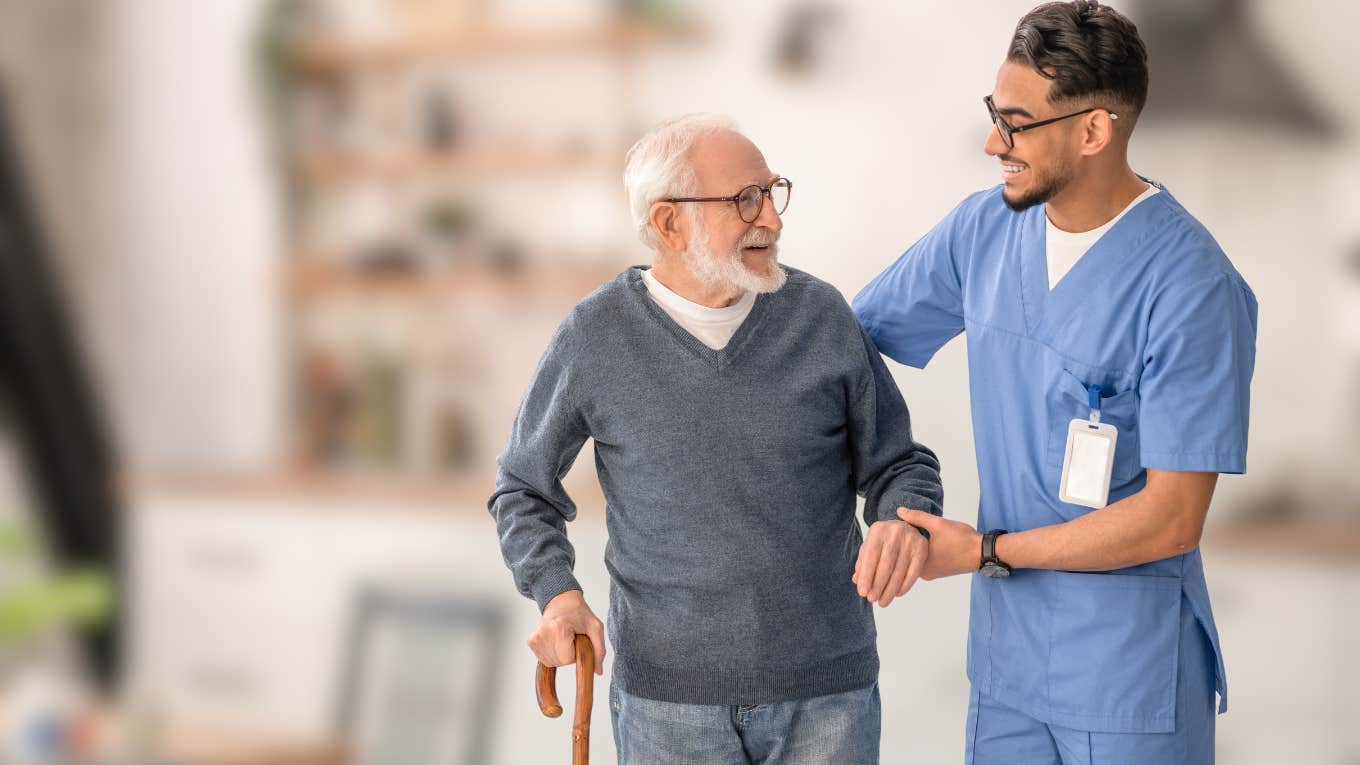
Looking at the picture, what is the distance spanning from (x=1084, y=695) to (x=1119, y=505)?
0.71 ft

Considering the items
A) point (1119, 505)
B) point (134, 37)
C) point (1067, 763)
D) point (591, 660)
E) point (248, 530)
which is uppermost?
point (134, 37)

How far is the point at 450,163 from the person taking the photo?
127 inches

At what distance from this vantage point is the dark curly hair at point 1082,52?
4.27ft

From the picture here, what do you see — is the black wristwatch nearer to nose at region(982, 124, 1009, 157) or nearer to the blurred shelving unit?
nose at region(982, 124, 1009, 157)

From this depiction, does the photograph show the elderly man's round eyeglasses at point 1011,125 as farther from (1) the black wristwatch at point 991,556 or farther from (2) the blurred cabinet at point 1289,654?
(2) the blurred cabinet at point 1289,654

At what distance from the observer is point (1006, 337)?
1.41 metres

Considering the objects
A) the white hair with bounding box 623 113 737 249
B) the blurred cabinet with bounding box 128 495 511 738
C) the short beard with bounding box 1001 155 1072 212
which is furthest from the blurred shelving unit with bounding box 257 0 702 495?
the short beard with bounding box 1001 155 1072 212

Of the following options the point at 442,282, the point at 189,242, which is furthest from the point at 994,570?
the point at 189,242

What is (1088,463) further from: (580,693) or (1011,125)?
(580,693)

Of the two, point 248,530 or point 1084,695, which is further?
point 248,530

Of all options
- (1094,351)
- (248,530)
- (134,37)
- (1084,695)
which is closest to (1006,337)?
(1094,351)

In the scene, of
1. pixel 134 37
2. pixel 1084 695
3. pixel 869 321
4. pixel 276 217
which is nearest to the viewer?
pixel 1084 695

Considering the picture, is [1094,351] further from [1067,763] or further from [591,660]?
[591,660]

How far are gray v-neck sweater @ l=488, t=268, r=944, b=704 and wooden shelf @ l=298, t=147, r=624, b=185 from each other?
72.1 inches
